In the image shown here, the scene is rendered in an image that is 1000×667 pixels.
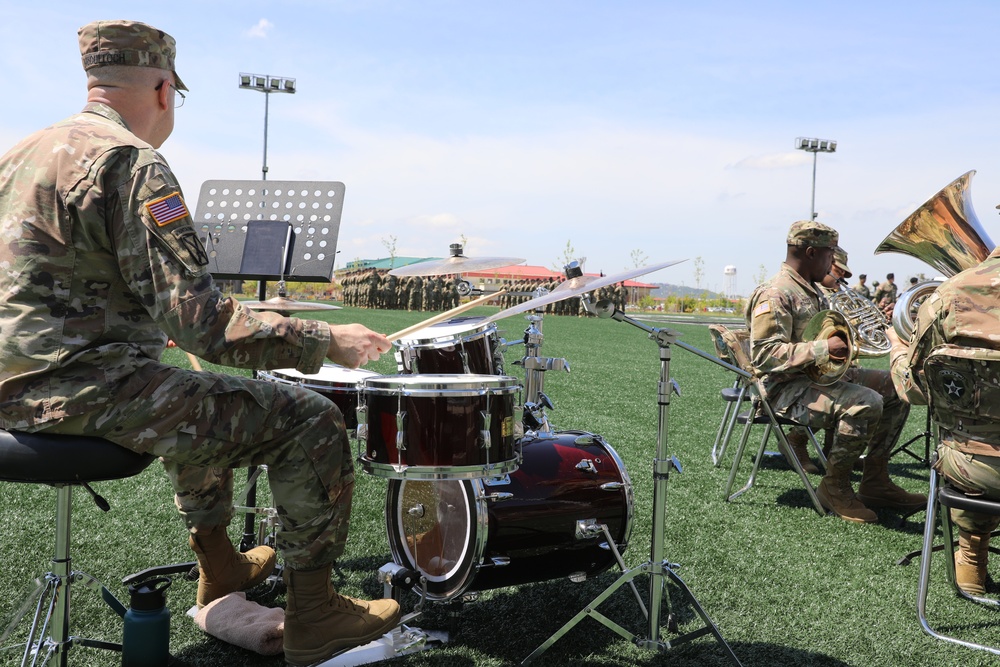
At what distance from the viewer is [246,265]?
3807 millimetres

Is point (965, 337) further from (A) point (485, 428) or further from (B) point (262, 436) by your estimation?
(B) point (262, 436)

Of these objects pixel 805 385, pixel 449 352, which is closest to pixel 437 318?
pixel 449 352

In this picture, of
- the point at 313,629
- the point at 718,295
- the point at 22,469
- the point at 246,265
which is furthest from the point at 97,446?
the point at 718,295

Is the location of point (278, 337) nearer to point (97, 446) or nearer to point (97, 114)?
point (97, 446)

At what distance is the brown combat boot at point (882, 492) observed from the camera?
5574 mm

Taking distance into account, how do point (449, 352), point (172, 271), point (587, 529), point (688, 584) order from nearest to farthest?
1. point (172, 271)
2. point (587, 529)
3. point (449, 352)
4. point (688, 584)

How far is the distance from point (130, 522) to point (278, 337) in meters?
2.85

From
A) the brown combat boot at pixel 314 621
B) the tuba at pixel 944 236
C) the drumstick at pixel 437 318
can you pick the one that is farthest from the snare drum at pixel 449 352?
the tuba at pixel 944 236

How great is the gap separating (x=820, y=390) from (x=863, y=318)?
118 centimetres

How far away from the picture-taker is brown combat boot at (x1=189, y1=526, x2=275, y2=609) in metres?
3.54

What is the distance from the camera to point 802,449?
662cm

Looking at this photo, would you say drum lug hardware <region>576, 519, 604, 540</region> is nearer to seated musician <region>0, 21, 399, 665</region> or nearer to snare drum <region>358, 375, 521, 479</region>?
snare drum <region>358, 375, 521, 479</region>

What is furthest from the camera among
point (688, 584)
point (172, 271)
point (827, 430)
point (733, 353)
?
point (827, 430)

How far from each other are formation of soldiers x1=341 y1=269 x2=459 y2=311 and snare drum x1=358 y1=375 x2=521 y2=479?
3684 cm
